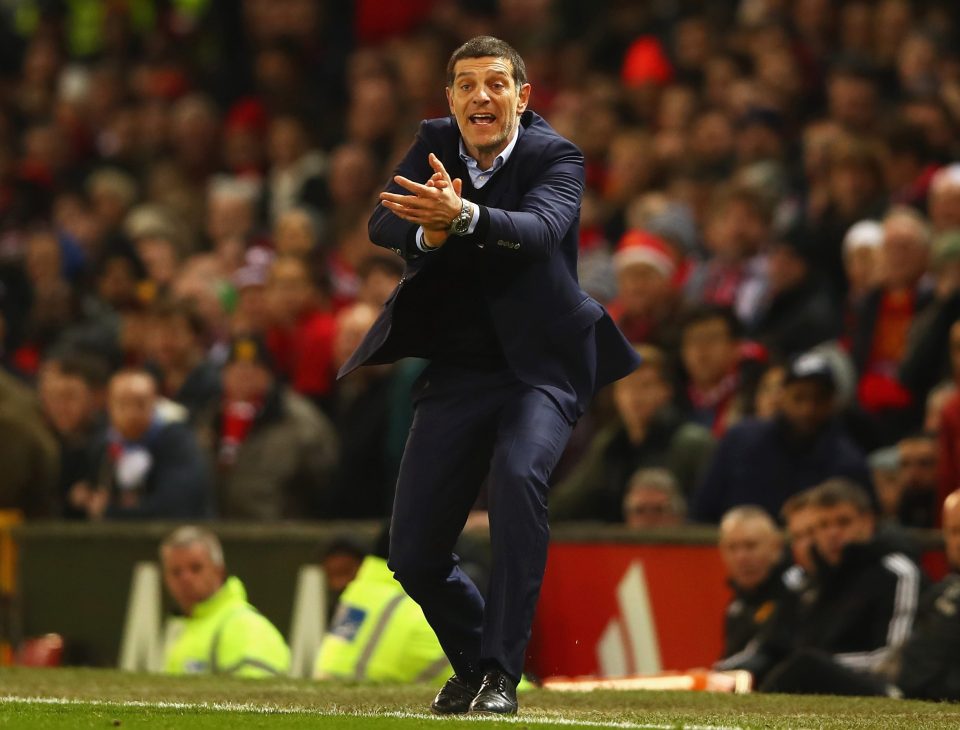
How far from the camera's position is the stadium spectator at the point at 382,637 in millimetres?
9461

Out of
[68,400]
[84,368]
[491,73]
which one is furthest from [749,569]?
[84,368]

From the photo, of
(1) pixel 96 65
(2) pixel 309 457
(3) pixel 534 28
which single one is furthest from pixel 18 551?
(1) pixel 96 65

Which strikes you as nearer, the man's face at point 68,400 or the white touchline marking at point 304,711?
the white touchline marking at point 304,711

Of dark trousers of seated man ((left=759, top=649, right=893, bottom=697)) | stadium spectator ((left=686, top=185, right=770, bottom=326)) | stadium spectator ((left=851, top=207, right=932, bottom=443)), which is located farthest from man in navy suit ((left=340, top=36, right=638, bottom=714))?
stadium spectator ((left=686, top=185, right=770, bottom=326))

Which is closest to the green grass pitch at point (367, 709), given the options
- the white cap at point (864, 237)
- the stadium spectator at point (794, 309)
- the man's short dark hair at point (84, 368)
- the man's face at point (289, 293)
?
the stadium spectator at point (794, 309)

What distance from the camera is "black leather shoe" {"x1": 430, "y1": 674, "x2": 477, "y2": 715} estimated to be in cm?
672

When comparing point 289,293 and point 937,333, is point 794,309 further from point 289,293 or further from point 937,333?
point 289,293

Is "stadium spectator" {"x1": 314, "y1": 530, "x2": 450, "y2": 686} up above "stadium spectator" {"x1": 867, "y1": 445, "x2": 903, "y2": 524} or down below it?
below

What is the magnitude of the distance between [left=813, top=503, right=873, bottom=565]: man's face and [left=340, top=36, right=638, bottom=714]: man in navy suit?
2830 mm

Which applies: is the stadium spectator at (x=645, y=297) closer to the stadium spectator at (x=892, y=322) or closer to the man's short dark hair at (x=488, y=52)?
the stadium spectator at (x=892, y=322)

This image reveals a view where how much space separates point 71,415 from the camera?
1338cm

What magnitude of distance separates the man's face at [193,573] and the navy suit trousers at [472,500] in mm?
3703

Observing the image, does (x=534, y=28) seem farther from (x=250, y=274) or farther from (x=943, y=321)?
(x=943, y=321)

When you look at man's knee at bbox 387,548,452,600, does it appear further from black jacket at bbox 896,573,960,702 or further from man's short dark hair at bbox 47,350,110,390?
man's short dark hair at bbox 47,350,110,390
